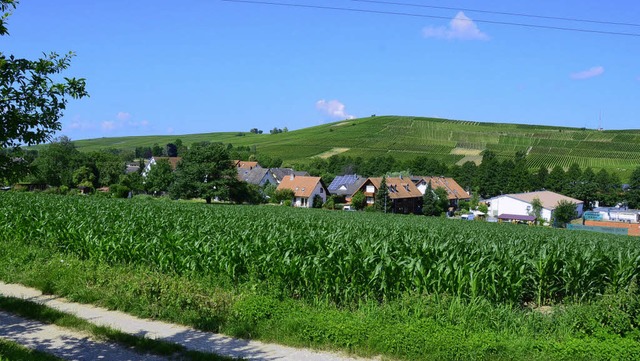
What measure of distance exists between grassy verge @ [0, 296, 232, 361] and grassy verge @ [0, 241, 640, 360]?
8 cm

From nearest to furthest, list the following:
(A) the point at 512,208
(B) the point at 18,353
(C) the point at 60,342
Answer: (B) the point at 18,353 → (C) the point at 60,342 → (A) the point at 512,208

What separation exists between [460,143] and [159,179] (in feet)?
329

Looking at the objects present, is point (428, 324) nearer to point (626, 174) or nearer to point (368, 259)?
point (368, 259)

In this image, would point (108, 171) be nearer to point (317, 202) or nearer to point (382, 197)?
point (317, 202)

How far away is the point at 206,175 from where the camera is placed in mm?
68625

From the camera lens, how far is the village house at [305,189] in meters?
83.8

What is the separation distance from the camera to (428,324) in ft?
29.2

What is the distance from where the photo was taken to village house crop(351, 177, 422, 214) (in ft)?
279

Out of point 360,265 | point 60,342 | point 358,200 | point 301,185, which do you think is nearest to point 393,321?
point 360,265

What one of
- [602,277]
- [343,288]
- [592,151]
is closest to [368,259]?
[343,288]

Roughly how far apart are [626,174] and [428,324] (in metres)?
123

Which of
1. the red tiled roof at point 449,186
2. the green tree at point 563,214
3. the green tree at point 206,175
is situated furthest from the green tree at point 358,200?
the green tree at point 563,214

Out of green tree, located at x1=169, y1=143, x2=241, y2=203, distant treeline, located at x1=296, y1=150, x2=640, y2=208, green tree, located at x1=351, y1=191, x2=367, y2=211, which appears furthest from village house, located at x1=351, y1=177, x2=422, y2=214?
green tree, located at x1=169, y1=143, x2=241, y2=203

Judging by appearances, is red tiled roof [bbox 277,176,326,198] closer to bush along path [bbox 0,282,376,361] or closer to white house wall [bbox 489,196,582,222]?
white house wall [bbox 489,196,582,222]
